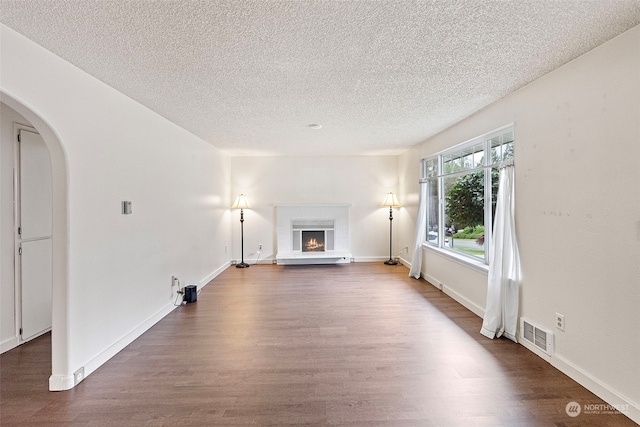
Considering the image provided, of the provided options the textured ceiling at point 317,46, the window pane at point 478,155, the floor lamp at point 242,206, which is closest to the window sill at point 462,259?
the window pane at point 478,155

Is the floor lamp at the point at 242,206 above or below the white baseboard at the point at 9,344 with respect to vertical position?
above

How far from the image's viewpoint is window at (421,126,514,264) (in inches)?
128

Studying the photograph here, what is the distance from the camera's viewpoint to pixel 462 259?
3.74m

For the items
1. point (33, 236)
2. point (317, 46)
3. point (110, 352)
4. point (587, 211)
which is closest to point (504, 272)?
point (587, 211)

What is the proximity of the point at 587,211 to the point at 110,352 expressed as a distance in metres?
3.93

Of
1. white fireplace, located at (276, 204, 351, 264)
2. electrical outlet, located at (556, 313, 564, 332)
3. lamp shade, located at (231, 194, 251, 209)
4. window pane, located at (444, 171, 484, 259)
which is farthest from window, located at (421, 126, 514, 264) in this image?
lamp shade, located at (231, 194, 251, 209)

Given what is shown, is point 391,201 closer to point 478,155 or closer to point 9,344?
point 478,155

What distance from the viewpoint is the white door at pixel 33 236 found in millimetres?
2639

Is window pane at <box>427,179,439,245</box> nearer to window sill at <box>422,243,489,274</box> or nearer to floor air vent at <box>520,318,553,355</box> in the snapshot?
window sill at <box>422,243,489,274</box>

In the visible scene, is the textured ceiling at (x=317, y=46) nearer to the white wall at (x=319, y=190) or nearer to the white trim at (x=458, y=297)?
the white trim at (x=458, y=297)

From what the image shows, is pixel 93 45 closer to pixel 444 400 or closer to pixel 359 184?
pixel 444 400

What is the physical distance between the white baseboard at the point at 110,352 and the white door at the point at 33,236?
0.97 m

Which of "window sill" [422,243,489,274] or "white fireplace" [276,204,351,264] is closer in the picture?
"window sill" [422,243,489,274]

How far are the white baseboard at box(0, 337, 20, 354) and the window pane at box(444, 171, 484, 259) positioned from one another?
16.3 ft
